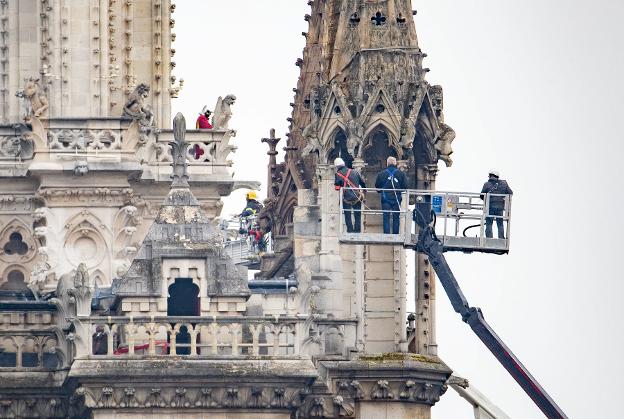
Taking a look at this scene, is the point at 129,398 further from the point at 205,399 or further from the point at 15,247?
→ the point at 15,247

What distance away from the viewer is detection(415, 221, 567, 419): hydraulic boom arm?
111750 mm

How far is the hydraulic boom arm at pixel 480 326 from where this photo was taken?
111750 mm

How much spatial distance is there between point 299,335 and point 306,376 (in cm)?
76

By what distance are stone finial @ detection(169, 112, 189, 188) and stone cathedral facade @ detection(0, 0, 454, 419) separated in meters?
0.06


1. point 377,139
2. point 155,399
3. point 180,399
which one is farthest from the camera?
point 377,139

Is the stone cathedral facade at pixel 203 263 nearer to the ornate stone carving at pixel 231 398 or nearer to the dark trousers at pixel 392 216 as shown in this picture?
the ornate stone carving at pixel 231 398

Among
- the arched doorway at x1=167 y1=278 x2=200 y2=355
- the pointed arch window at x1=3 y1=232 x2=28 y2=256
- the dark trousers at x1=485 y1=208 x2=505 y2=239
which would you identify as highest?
the dark trousers at x1=485 y1=208 x2=505 y2=239

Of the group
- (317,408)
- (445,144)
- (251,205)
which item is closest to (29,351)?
(317,408)

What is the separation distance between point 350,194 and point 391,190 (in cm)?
75

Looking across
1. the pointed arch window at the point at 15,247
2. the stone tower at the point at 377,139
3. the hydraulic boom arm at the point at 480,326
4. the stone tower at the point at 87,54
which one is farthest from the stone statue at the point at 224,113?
the hydraulic boom arm at the point at 480,326

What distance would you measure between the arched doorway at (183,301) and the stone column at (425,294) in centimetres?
480

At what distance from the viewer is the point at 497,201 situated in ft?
375

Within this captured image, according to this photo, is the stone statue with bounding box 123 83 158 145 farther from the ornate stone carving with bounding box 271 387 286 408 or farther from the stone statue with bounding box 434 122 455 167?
the ornate stone carving with bounding box 271 387 286 408

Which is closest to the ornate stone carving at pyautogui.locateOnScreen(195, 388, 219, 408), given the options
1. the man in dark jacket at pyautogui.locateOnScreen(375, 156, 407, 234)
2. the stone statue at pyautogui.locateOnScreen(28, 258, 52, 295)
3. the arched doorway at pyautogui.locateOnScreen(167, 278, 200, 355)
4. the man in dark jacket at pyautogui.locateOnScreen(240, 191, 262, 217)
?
the arched doorway at pyautogui.locateOnScreen(167, 278, 200, 355)
